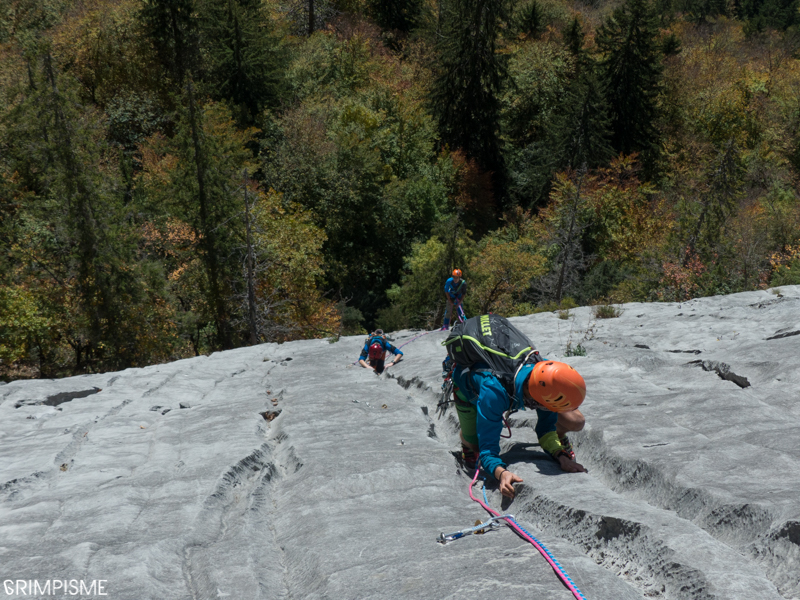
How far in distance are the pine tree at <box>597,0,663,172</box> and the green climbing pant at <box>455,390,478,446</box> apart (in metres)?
34.6

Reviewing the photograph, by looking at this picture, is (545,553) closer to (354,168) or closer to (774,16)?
(354,168)

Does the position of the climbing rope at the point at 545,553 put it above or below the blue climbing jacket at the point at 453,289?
above

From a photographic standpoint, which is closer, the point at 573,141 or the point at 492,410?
the point at 492,410

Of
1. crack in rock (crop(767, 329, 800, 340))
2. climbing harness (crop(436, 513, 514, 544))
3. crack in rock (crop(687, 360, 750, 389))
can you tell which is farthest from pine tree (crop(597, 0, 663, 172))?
climbing harness (crop(436, 513, 514, 544))

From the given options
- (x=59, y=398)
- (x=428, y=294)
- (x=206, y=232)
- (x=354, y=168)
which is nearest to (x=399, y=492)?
(x=59, y=398)

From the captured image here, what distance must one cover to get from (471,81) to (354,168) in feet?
33.1

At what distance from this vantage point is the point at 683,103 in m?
40.0

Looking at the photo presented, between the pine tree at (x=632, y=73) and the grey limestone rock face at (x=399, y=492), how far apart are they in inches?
1253

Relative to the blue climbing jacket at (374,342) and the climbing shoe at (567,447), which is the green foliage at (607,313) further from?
the climbing shoe at (567,447)

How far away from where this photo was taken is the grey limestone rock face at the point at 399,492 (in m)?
3.05

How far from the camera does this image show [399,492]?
4.34 meters

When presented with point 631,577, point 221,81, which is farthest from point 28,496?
point 221,81

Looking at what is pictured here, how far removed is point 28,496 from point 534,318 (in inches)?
376

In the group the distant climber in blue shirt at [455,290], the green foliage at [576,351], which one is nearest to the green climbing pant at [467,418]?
the green foliage at [576,351]
